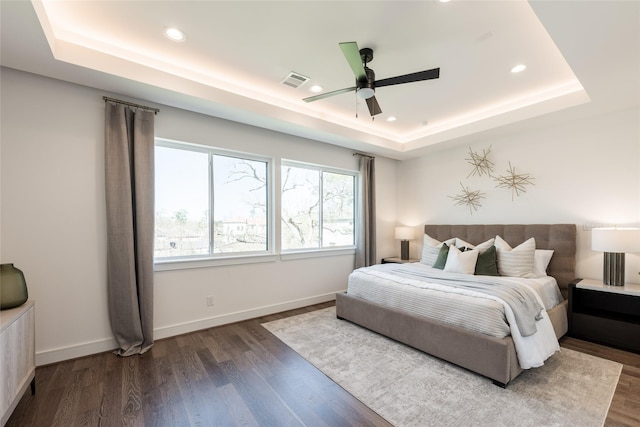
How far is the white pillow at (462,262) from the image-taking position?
362 centimetres

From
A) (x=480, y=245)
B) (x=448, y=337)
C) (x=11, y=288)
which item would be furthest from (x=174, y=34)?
(x=480, y=245)

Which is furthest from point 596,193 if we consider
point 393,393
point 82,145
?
point 82,145

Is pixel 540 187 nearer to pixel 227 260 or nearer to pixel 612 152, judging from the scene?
pixel 612 152

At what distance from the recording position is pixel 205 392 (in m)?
2.23

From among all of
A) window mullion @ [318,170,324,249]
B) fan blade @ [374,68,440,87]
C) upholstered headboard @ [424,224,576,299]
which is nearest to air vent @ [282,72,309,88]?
fan blade @ [374,68,440,87]

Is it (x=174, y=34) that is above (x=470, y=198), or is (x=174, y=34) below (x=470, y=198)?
above

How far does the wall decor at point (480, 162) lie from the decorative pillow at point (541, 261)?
4.68ft

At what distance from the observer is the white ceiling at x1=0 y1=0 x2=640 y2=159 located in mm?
2025

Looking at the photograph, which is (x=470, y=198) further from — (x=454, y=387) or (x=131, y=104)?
(x=131, y=104)

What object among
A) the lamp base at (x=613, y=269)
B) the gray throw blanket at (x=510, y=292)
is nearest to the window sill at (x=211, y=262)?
the gray throw blanket at (x=510, y=292)

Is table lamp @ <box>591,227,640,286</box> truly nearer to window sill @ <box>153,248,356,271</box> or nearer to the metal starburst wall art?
the metal starburst wall art

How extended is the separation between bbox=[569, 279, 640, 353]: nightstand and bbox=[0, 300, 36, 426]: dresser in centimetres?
509

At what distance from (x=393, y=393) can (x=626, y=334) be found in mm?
2659

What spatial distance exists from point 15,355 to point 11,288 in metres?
0.47
